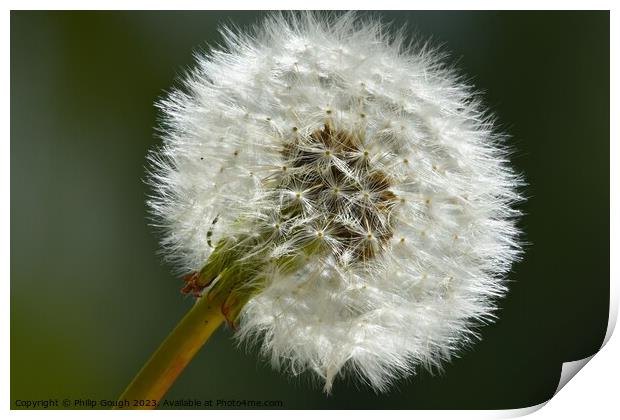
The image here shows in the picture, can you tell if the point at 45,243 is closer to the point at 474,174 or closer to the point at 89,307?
the point at 89,307

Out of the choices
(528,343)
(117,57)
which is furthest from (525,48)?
(117,57)

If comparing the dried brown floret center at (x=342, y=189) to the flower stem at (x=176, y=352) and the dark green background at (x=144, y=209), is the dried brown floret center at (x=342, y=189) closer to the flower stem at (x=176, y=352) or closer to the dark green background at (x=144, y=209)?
the flower stem at (x=176, y=352)

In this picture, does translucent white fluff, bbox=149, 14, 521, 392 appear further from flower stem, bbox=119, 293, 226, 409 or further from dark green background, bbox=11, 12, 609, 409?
dark green background, bbox=11, 12, 609, 409

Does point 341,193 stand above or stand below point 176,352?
above

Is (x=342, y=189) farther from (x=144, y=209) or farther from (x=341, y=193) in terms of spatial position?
(x=144, y=209)

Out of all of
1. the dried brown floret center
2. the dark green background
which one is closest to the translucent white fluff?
the dried brown floret center

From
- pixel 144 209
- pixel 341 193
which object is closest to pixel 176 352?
pixel 341 193
